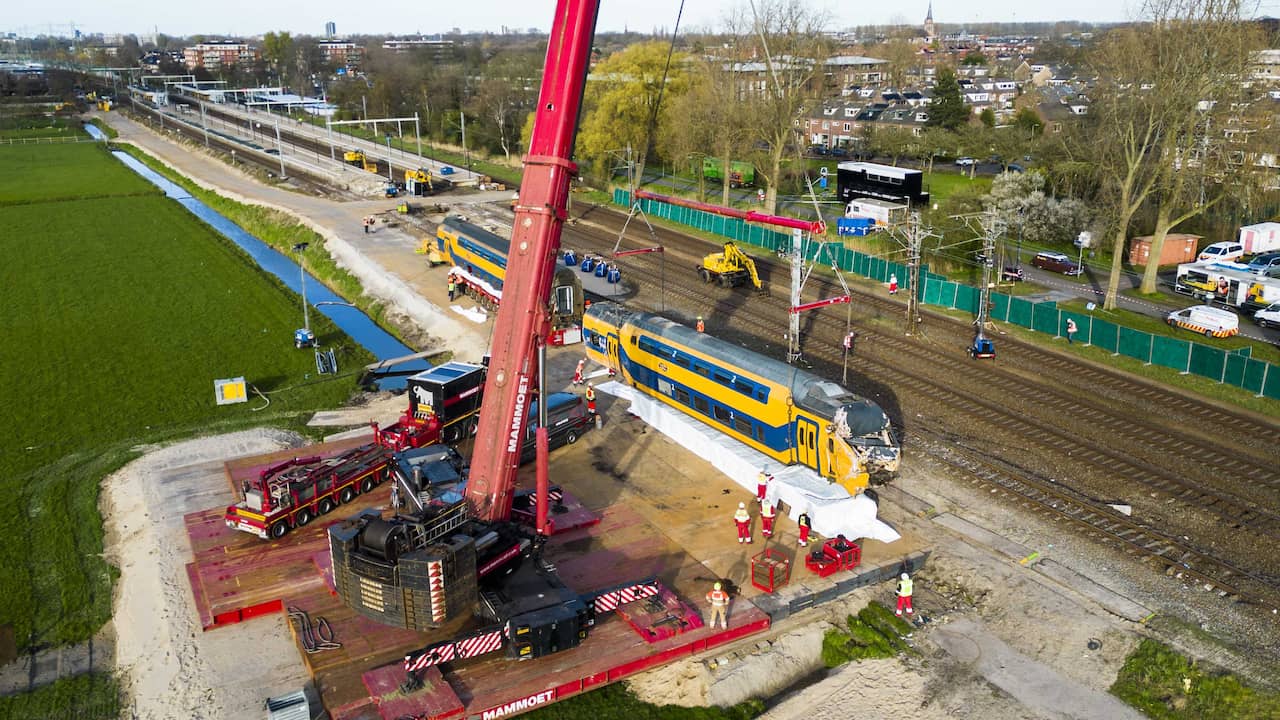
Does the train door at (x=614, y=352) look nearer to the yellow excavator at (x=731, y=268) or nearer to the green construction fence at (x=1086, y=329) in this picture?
the green construction fence at (x=1086, y=329)

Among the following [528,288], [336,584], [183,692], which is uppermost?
[528,288]

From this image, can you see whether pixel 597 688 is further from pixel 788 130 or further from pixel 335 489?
pixel 788 130

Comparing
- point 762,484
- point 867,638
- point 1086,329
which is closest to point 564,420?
point 762,484

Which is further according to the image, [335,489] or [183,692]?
[335,489]

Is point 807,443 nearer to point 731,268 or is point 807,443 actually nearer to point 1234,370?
point 1234,370

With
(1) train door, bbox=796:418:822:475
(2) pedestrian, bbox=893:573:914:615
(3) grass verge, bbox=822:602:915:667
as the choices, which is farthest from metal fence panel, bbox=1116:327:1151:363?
(3) grass verge, bbox=822:602:915:667

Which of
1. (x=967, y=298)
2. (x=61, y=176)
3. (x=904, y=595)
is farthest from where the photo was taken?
(x=61, y=176)

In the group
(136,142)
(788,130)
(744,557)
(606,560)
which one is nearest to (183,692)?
(606,560)

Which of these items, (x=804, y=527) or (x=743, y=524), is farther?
(x=804, y=527)
